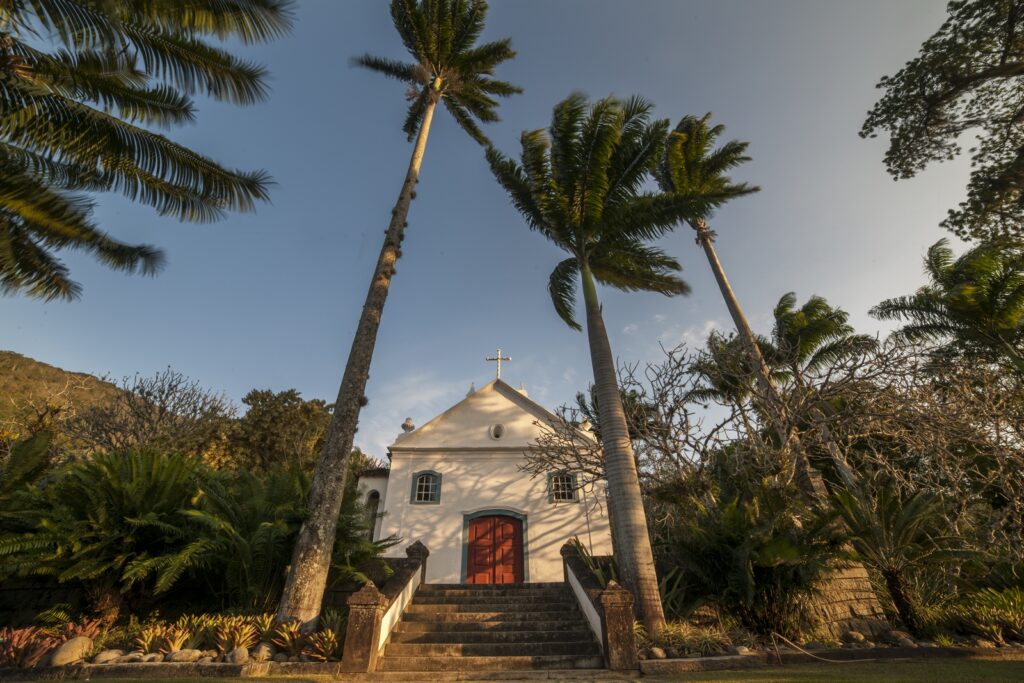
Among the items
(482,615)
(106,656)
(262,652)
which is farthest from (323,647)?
(482,615)

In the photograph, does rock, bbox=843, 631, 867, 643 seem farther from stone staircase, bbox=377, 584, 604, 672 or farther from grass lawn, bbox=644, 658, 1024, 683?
stone staircase, bbox=377, 584, 604, 672

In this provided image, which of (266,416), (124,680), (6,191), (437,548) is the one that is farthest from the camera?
(266,416)

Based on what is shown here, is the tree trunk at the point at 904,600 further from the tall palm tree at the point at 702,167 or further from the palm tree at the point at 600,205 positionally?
the tall palm tree at the point at 702,167

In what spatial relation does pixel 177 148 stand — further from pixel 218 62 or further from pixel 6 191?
pixel 6 191

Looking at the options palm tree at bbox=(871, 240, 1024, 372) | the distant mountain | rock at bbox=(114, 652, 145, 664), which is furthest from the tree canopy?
the distant mountain

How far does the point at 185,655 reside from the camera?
534 cm

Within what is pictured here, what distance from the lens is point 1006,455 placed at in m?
9.20

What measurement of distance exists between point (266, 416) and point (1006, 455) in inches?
861

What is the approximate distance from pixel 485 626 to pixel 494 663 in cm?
143

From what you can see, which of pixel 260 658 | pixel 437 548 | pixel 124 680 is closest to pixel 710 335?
pixel 437 548

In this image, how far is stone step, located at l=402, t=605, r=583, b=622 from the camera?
7.73m

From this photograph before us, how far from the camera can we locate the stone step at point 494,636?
6.92m

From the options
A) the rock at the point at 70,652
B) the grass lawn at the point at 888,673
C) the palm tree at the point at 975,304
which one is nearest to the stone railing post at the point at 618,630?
the grass lawn at the point at 888,673

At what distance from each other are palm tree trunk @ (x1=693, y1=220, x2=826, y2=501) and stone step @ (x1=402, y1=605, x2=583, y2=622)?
Answer: 5706mm
